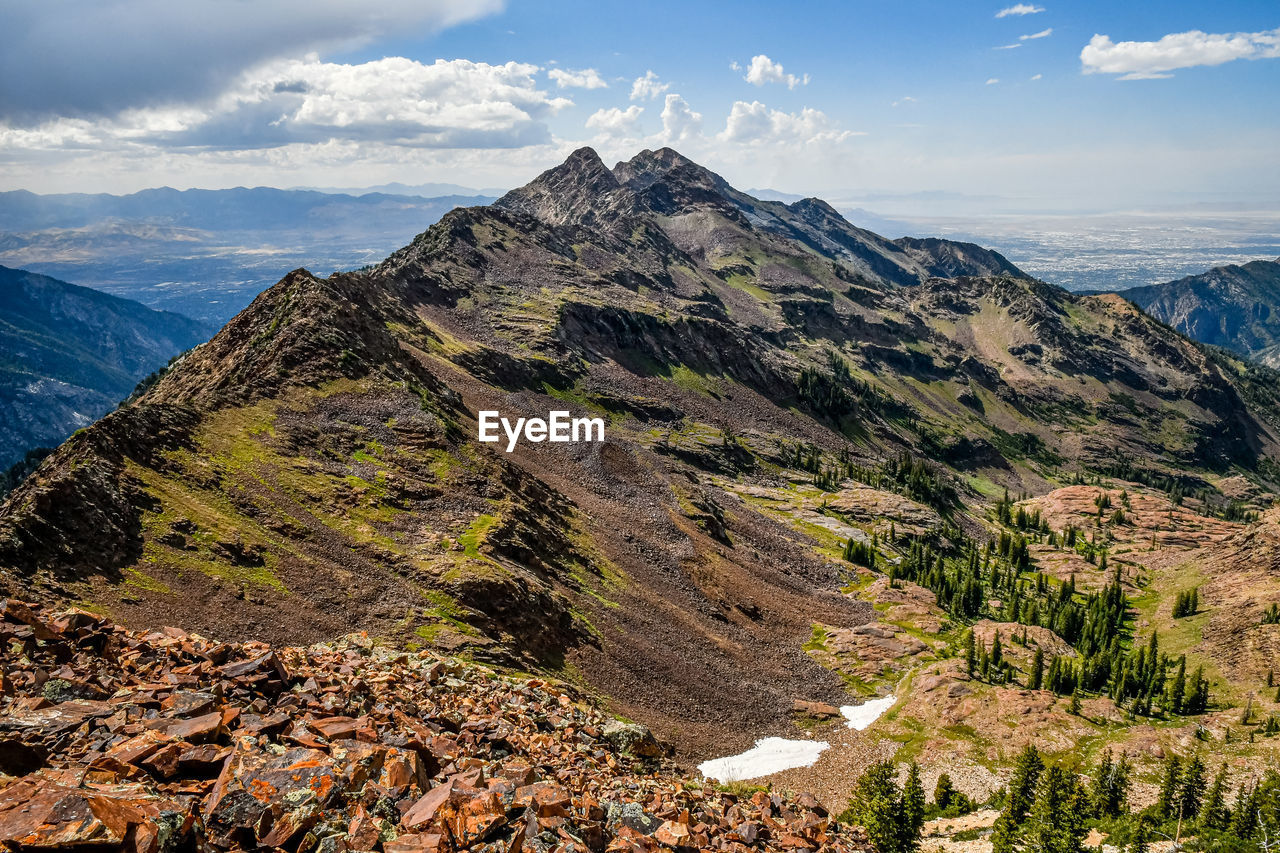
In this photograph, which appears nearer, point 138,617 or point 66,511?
point 138,617

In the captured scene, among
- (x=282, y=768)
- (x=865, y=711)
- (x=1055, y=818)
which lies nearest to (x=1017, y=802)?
(x=1055, y=818)

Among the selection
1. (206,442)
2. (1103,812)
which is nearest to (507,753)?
(206,442)

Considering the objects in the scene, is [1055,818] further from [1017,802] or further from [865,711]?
[865,711]

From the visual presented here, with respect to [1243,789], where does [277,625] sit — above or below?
above

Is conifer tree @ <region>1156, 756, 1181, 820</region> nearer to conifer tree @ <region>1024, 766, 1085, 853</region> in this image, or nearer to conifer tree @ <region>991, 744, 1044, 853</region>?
conifer tree @ <region>1024, 766, 1085, 853</region>

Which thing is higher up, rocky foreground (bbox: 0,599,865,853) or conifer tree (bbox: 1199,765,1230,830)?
rocky foreground (bbox: 0,599,865,853)

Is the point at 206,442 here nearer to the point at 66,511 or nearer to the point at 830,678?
the point at 66,511

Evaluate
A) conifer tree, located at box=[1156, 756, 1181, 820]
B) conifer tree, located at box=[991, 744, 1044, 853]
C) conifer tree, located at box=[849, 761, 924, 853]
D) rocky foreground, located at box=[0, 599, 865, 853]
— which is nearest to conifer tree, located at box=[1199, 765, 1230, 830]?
conifer tree, located at box=[1156, 756, 1181, 820]

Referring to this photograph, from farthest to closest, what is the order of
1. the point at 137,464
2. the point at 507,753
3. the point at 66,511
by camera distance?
the point at 137,464 < the point at 66,511 < the point at 507,753
